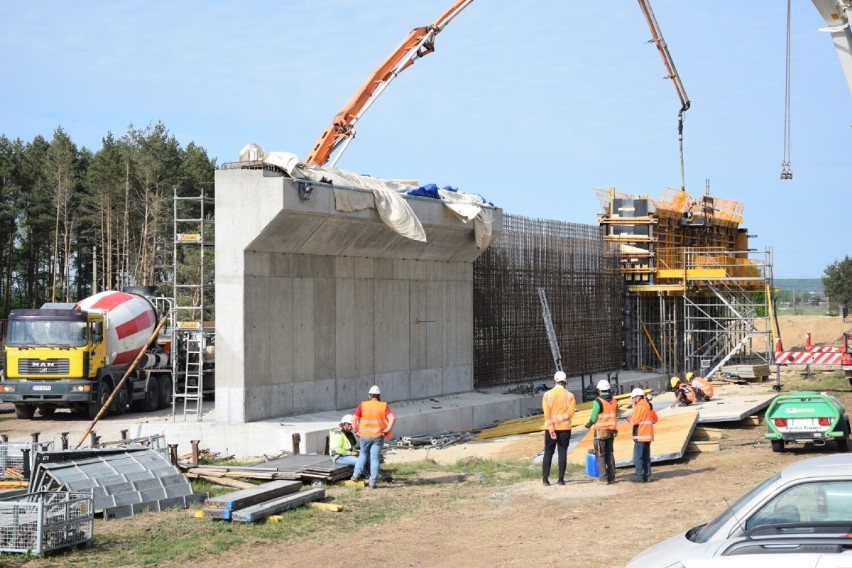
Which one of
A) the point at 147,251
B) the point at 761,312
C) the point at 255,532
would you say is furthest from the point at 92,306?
the point at 761,312

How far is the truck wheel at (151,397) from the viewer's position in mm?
29562

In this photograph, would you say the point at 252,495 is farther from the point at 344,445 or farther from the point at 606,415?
the point at 606,415

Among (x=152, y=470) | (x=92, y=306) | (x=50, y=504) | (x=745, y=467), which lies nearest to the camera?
(x=50, y=504)

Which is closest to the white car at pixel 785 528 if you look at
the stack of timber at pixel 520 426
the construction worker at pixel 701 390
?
the stack of timber at pixel 520 426

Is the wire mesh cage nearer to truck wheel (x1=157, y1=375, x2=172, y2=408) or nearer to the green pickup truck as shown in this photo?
the green pickup truck

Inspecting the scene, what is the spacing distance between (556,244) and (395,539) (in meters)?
23.8

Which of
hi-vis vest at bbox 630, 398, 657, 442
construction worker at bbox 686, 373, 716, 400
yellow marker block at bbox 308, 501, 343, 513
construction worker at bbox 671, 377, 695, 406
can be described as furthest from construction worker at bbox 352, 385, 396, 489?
construction worker at bbox 686, 373, 716, 400

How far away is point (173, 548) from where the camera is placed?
11938 millimetres

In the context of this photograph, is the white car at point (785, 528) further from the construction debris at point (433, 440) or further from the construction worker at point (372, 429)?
the construction debris at point (433, 440)

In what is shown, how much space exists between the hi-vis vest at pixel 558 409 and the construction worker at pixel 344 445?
3.27 m

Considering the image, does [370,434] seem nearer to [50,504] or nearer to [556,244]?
[50,504]

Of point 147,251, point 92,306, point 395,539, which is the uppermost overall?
point 147,251

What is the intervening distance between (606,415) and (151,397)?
17.3m

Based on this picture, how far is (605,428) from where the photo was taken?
16250 mm
